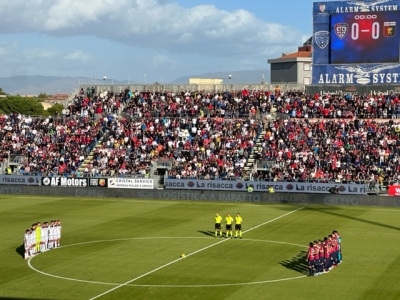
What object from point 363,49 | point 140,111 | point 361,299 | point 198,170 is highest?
point 363,49

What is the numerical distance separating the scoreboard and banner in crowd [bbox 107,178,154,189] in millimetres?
19579

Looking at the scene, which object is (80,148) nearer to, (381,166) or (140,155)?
(140,155)

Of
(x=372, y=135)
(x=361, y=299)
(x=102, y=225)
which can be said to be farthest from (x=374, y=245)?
(x=372, y=135)

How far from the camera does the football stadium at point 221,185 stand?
103ft

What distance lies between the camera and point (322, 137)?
6738cm

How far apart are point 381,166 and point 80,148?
1096 inches

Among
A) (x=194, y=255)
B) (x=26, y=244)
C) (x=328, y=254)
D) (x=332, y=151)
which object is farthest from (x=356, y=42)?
(x=26, y=244)

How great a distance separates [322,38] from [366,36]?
4142 mm

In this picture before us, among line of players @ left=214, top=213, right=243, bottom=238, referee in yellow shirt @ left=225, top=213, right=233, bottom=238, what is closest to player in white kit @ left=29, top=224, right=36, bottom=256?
line of players @ left=214, top=213, right=243, bottom=238

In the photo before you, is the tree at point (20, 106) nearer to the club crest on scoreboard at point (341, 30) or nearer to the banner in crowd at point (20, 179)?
the banner in crowd at point (20, 179)

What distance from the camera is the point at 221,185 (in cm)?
6284

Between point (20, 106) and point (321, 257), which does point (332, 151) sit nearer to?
point (321, 257)

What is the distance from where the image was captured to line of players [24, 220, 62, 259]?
35.5 meters

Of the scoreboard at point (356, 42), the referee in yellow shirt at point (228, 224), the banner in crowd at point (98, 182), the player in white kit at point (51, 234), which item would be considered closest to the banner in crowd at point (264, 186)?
the banner in crowd at point (98, 182)
